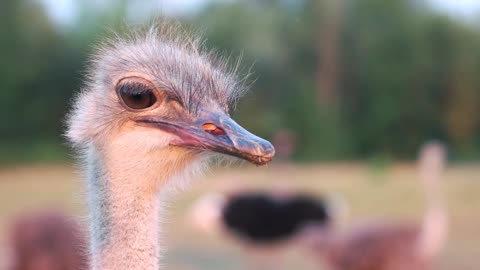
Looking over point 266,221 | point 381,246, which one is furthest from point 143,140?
point 266,221

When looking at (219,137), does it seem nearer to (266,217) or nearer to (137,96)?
(137,96)

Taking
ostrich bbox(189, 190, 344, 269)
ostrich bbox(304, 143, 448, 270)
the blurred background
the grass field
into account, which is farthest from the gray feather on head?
the blurred background

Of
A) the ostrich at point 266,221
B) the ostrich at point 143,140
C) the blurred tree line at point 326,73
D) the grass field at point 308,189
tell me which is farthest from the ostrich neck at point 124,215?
the blurred tree line at point 326,73

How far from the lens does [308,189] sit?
1209 centimetres

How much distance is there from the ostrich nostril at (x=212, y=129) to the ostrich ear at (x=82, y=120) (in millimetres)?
219

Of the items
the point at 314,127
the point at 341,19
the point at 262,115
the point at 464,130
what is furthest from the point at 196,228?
the point at 341,19

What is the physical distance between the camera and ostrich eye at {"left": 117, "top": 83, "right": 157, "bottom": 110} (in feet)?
5.90

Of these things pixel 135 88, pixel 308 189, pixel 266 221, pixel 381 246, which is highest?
pixel 308 189

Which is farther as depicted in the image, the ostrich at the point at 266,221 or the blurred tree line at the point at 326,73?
the blurred tree line at the point at 326,73

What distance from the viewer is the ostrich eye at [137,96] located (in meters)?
1.80

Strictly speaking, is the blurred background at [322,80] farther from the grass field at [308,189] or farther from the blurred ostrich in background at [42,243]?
the blurred ostrich in background at [42,243]

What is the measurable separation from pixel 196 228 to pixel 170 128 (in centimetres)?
763

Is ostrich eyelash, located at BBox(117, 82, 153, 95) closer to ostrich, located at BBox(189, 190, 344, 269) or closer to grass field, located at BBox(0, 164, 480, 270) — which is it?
grass field, located at BBox(0, 164, 480, 270)

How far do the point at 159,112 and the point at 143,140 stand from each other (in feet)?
0.22
